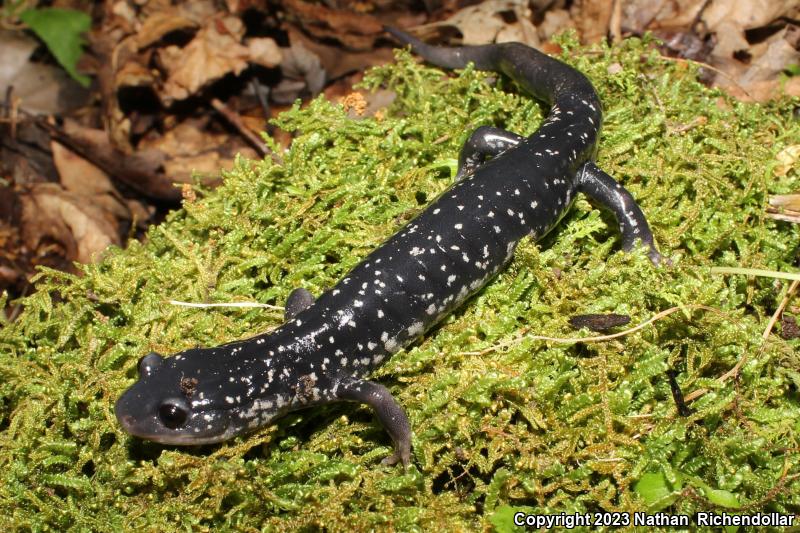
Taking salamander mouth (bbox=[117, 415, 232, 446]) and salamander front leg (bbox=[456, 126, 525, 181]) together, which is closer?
salamander mouth (bbox=[117, 415, 232, 446])

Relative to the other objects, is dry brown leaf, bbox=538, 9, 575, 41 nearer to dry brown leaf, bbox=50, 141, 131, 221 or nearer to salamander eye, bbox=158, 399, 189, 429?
dry brown leaf, bbox=50, 141, 131, 221

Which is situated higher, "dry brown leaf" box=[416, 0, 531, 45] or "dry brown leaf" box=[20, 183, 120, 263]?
"dry brown leaf" box=[416, 0, 531, 45]

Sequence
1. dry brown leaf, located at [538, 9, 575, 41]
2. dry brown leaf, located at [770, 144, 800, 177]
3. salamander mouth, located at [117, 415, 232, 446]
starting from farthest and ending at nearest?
dry brown leaf, located at [538, 9, 575, 41], dry brown leaf, located at [770, 144, 800, 177], salamander mouth, located at [117, 415, 232, 446]

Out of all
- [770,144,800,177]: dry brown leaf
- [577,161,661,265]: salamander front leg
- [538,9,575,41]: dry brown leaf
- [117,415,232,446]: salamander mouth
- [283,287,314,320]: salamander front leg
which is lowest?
[117,415,232,446]: salamander mouth

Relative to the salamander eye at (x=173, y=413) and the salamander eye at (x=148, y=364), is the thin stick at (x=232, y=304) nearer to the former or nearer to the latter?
the salamander eye at (x=148, y=364)

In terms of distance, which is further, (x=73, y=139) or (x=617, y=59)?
(x=73, y=139)

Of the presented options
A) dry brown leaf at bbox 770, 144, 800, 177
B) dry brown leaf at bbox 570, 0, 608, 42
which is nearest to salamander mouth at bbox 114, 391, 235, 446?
dry brown leaf at bbox 770, 144, 800, 177

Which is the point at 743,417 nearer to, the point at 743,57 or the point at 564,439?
the point at 564,439

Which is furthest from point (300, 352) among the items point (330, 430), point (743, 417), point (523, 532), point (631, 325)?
point (743, 417)
